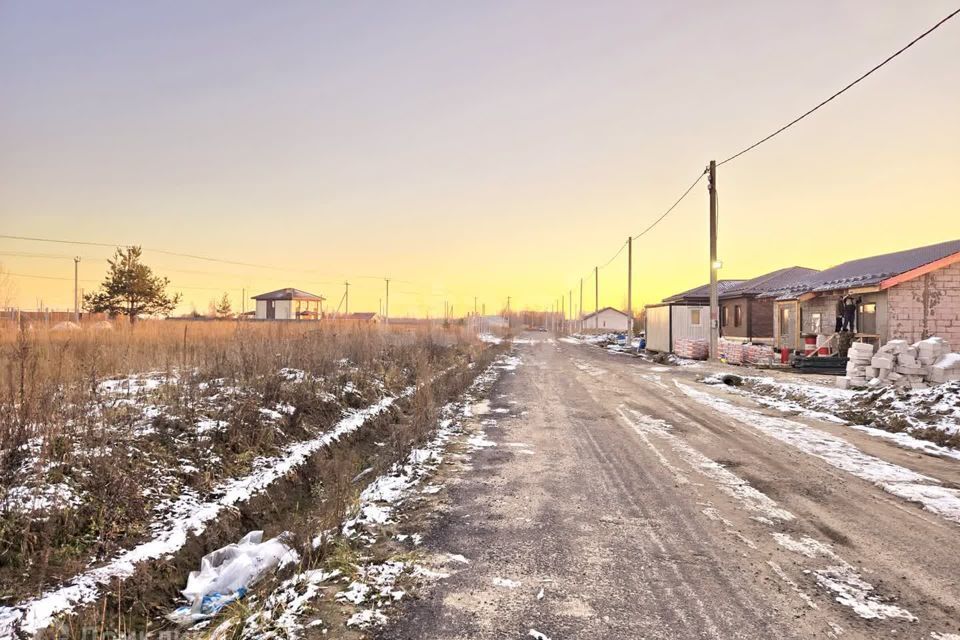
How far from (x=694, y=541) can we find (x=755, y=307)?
2751 centimetres

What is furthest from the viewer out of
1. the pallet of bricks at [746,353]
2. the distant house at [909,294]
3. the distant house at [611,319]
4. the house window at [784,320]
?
the distant house at [611,319]

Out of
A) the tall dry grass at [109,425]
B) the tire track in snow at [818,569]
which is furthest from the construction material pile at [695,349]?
the tire track in snow at [818,569]

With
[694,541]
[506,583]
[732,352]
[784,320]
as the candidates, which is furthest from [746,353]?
[506,583]

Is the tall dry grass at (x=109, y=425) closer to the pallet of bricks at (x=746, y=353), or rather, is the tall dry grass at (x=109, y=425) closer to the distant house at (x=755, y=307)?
the pallet of bricks at (x=746, y=353)

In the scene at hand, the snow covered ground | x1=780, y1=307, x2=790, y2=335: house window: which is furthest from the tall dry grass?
x1=780, y1=307, x2=790, y2=335: house window

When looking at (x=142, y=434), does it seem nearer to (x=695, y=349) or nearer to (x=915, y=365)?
(x=915, y=365)

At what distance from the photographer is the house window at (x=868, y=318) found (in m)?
17.7

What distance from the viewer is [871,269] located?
61.7 feet

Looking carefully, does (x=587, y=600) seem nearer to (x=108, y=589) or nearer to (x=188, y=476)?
(x=108, y=589)

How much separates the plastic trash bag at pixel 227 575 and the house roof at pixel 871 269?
64.3ft

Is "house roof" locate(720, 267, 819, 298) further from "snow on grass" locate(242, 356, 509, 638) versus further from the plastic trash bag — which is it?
the plastic trash bag

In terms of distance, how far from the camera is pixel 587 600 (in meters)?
3.24

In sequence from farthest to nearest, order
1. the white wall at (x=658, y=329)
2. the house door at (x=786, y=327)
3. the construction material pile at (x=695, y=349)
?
the white wall at (x=658, y=329)
the construction material pile at (x=695, y=349)
the house door at (x=786, y=327)

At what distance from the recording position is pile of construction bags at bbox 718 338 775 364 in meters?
20.5
